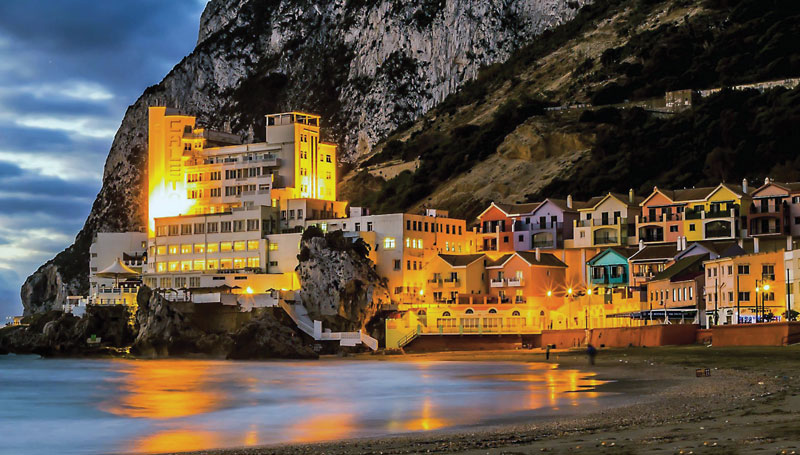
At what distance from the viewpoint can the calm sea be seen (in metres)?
30.2

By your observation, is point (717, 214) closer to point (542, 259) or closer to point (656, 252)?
point (656, 252)

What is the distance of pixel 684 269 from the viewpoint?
66875mm

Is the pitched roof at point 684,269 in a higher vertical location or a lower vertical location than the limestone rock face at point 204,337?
higher

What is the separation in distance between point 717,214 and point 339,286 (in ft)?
87.5

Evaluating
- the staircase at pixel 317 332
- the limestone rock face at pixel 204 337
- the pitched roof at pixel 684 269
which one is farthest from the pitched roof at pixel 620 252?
the limestone rock face at pixel 204 337

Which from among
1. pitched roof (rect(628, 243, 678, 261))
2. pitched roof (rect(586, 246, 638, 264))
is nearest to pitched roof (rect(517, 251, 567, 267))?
pitched roof (rect(586, 246, 638, 264))

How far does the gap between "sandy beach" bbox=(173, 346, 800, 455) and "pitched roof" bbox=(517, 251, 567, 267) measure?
129 feet

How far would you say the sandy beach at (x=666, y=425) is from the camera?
20.6m

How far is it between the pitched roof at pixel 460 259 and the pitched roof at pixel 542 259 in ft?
12.1

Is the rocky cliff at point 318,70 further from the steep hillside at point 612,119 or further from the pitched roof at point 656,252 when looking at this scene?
the pitched roof at point 656,252

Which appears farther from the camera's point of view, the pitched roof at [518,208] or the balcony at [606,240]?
the pitched roof at [518,208]

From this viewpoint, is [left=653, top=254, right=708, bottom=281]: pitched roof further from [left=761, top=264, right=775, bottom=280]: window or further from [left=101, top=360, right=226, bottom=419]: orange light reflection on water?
[left=101, top=360, right=226, bottom=419]: orange light reflection on water

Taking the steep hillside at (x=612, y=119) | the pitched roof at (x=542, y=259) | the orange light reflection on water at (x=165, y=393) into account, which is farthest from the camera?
the steep hillside at (x=612, y=119)

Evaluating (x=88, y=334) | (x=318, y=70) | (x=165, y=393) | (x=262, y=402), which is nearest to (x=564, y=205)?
(x=88, y=334)
